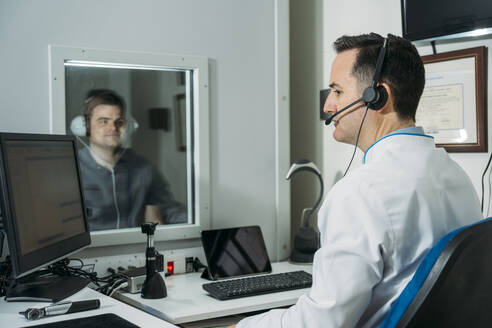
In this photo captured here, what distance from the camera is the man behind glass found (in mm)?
2016

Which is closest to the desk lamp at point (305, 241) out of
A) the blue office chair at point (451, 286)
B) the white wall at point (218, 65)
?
the white wall at point (218, 65)

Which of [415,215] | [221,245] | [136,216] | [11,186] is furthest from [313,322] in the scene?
[136,216]

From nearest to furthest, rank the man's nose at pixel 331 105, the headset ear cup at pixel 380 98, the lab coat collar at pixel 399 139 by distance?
the lab coat collar at pixel 399 139 → the headset ear cup at pixel 380 98 → the man's nose at pixel 331 105

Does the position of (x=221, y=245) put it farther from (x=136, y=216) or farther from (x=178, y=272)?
(x=136, y=216)

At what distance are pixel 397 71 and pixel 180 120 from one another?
1.17 meters

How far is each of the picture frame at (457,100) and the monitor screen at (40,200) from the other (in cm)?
130

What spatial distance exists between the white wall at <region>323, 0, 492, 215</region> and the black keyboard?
0.64 m

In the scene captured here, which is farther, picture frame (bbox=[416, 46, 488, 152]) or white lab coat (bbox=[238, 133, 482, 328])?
picture frame (bbox=[416, 46, 488, 152])

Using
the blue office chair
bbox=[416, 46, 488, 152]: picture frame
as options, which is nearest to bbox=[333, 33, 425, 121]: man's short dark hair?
the blue office chair

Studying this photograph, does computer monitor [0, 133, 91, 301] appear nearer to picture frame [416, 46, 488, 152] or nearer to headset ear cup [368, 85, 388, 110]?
headset ear cup [368, 85, 388, 110]

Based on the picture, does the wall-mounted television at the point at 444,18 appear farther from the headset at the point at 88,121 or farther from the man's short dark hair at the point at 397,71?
the headset at the point at 88,121

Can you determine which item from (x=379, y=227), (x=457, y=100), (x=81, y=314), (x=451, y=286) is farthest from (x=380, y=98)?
(x=81, y=314)

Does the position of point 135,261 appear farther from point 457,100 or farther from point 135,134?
point 457,100

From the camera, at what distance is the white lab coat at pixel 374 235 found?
0.98 metres
